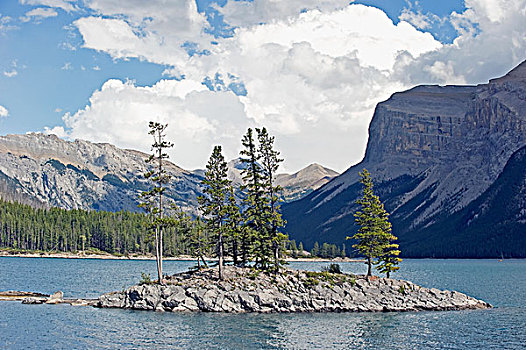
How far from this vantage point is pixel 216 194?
80.7 metres

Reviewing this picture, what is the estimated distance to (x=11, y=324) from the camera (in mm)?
57906

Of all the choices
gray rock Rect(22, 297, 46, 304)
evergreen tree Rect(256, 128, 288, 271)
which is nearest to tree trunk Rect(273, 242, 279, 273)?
evergreen tree Rect(256, 128, 288, 271)

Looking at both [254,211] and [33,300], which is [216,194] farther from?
[33,300]

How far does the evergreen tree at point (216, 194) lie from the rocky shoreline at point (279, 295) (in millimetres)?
6635

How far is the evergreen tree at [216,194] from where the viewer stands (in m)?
79.6

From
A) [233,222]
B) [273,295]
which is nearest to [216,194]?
[233,222]

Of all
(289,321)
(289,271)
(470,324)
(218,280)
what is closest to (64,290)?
(218,280)

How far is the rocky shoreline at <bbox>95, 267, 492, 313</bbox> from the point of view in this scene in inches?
2763

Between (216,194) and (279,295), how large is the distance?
60.8 ft

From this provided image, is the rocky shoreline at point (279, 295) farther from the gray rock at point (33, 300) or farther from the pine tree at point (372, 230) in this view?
the gray rock at point (33, 300)

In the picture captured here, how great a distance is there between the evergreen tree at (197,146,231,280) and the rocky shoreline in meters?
6.63

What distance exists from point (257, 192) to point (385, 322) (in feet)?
96.9

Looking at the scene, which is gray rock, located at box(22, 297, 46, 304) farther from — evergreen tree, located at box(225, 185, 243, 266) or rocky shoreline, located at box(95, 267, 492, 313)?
evergreen tree, located at box(225, 185, 243, 266)

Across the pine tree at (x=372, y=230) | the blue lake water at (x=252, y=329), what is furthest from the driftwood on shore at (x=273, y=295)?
the pine tree at (x=372, y=230)
